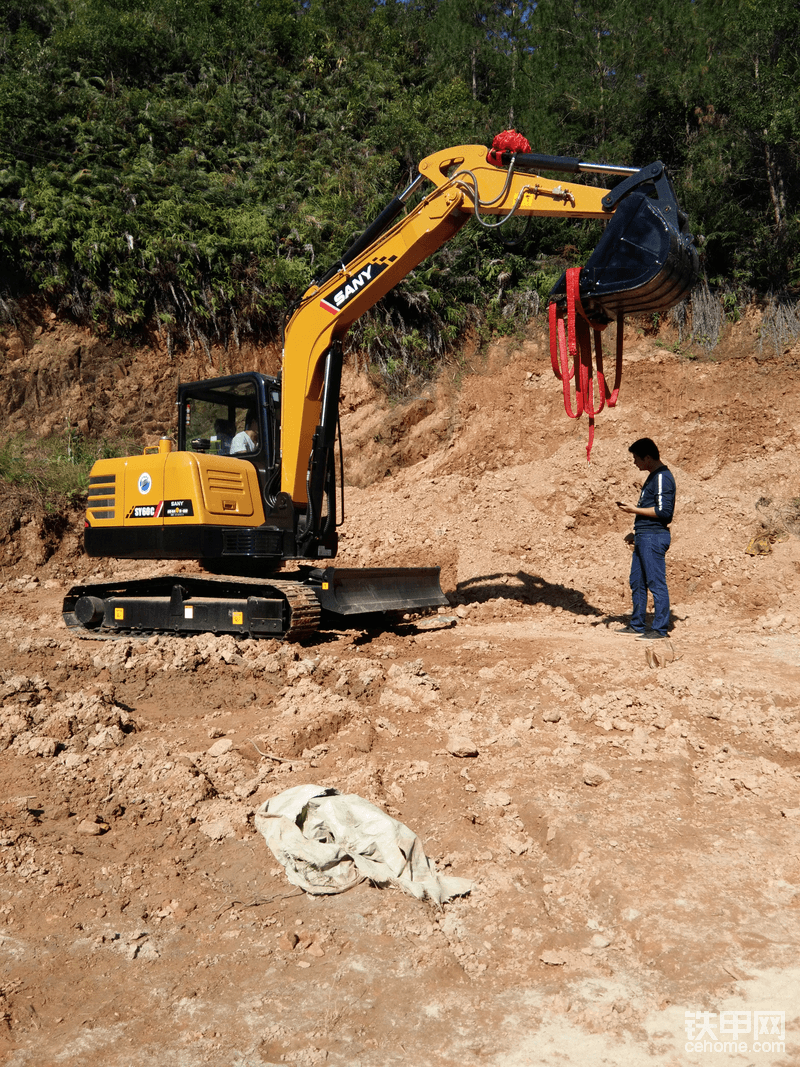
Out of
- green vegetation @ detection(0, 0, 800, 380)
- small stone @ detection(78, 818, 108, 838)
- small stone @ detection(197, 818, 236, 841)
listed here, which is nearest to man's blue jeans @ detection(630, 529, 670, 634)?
small stone @ detection(197, 818, 236, 841)

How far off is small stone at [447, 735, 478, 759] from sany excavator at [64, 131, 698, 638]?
8.50 ft

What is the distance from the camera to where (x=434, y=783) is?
4.16 m

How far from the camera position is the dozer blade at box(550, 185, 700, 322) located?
18.1 ft

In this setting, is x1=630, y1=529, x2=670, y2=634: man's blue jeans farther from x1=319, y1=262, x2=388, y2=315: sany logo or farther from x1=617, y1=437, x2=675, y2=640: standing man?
x1=319, y1=262, x2=388, y2=315: sany logo

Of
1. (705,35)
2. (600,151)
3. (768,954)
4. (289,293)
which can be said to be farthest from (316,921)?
(705,35)

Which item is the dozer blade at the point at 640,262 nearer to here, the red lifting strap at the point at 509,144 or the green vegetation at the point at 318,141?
the red lifting strap at the point at 509,144

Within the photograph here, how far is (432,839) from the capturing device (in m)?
3.63

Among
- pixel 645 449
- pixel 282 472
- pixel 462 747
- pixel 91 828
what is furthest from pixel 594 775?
pixel 282 472

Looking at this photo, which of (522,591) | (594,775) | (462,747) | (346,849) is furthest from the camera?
(522,591)

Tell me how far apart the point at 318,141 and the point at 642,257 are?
15463mm

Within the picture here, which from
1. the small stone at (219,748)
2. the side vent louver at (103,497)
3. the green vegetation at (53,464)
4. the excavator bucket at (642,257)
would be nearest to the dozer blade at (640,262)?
the excavator bucket at (642,257)

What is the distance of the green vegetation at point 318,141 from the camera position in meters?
14.3

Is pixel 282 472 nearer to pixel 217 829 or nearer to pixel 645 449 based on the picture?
pixel 645 449

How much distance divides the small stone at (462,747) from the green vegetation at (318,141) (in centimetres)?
1074
